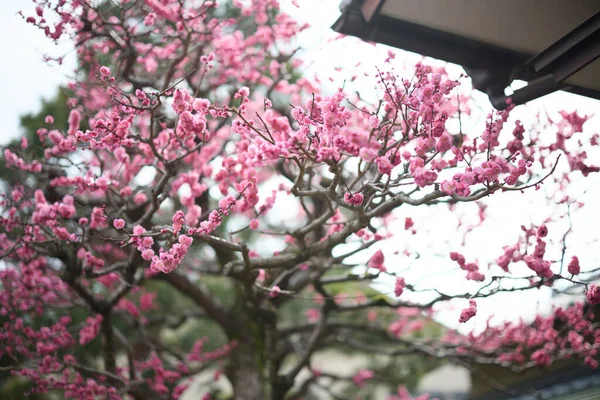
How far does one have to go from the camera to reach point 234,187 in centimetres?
395

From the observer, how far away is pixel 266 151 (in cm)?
284

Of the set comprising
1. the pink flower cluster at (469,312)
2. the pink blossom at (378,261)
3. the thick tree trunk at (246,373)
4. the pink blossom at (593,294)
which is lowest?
the thick tree trunk at (246,373)

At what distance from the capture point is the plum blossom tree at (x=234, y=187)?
3109 millimetres

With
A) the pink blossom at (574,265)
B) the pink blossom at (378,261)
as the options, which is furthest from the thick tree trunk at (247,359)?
the pink blossom at (574,265)

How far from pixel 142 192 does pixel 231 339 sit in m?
2.68

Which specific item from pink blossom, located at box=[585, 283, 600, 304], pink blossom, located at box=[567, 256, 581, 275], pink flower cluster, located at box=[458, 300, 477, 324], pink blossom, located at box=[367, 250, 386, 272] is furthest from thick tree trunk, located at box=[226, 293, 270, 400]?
pink blossom, located at box=[585, 283, 600, 304]

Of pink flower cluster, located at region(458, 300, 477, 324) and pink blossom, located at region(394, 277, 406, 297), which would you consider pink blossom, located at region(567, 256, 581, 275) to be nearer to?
pink flower cluster, located at region(458, 300, 477, 324)

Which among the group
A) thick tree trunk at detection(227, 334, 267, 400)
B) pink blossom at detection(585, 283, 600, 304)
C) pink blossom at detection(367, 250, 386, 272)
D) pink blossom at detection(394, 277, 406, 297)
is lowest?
thick tree trunk at detection(227, 334, 267, 400)

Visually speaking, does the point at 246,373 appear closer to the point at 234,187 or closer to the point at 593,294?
the point at 234,187

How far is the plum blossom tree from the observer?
3.11 metres

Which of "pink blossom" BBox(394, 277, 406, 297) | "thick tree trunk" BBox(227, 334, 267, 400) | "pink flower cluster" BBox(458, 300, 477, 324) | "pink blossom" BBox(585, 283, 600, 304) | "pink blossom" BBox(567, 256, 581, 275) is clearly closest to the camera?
"pink blossom" BBox(585, 283, 600, 304)

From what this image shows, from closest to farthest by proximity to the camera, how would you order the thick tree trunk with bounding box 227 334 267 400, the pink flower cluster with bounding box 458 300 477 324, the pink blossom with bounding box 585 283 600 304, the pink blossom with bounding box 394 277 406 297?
the pink blossom with bounding box 585 283 600 304 < the pink flower cluster with bounding box 458 300 477 324 < the pink blossom with bounding box 394 277 406 297 < the thick tree trunk with bounding box 227 334 267 400

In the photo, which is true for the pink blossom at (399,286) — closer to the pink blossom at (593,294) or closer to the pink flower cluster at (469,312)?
the pink flower cluster at (469,312)

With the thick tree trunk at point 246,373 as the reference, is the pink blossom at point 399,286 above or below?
above
